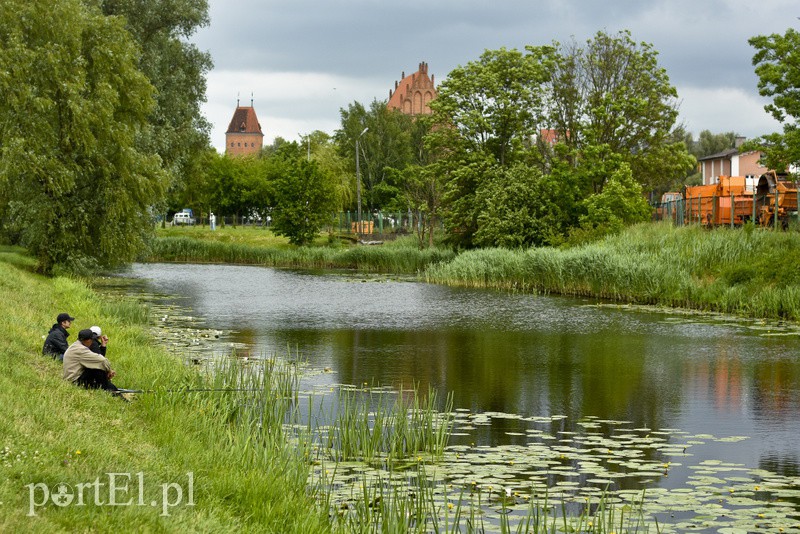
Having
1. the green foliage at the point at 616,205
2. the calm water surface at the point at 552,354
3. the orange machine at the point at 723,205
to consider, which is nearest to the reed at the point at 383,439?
the calm water surface at the point at 552,354

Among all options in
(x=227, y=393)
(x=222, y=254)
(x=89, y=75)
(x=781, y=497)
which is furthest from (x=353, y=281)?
(x=781, y=497)

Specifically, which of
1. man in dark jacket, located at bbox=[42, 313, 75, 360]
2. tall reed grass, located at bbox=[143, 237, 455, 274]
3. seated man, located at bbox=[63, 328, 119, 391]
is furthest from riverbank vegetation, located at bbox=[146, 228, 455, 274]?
seated man, located at bbox=[63, 328, 119, 391]

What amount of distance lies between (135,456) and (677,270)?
101 ft

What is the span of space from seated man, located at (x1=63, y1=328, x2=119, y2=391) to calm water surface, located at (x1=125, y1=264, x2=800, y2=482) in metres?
5.24

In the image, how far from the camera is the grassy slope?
735 cm

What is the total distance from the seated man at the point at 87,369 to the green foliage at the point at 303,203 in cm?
6463

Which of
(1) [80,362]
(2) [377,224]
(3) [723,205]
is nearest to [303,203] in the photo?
(2) [377,224]

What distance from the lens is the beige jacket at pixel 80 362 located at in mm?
13414

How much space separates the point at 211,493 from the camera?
8906 mm

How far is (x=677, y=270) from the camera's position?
123ft

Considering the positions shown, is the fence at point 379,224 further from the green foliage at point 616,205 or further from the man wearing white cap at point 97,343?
the man wearing white cap at point 97,343

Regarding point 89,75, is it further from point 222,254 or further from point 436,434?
point 222,254

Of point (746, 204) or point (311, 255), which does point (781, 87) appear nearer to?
point (746, 204)

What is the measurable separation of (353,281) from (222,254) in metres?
23.7
